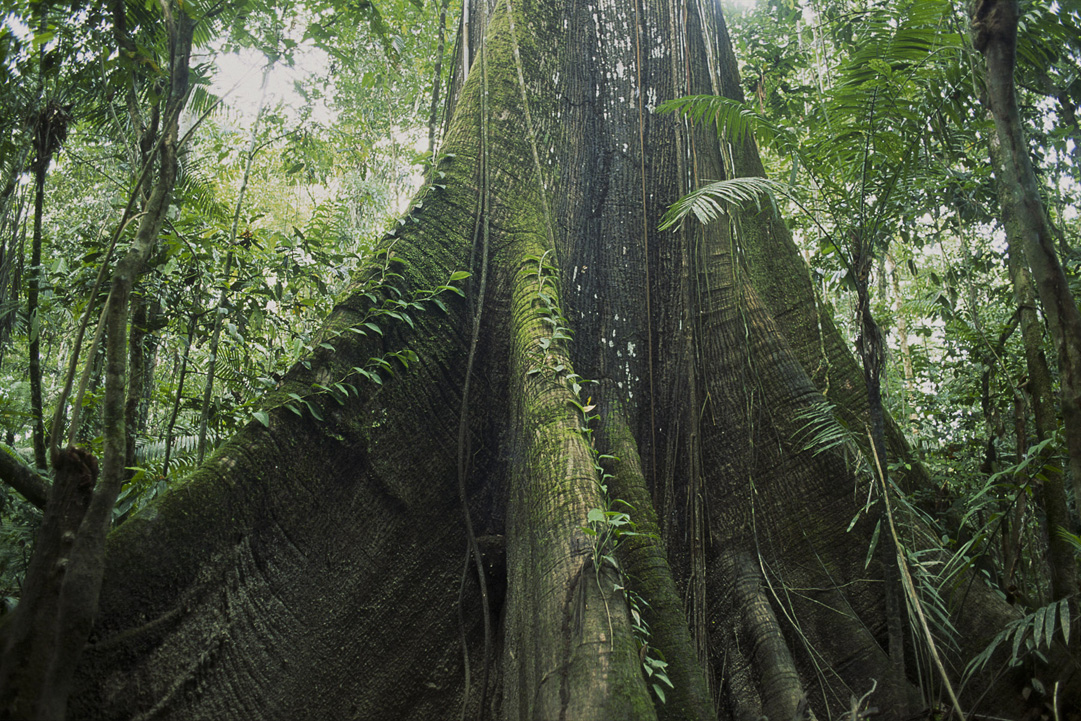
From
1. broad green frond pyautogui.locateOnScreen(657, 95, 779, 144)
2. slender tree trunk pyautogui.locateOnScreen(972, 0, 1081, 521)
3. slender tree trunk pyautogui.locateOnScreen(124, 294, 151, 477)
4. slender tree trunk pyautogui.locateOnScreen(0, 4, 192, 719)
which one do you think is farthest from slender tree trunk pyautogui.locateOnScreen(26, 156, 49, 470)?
slender tree trunk pyautogui.locateOnScreen(972, 0, 1081, 521)

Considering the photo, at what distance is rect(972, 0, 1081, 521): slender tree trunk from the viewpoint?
1.53 m

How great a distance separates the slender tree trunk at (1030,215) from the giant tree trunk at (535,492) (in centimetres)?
118

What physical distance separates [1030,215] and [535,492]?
1.51 metres

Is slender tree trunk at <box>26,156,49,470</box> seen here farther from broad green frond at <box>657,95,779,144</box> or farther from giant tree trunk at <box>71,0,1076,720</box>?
broad green frond at <box>657,95,779,144</box>

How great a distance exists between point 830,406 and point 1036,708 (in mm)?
1217

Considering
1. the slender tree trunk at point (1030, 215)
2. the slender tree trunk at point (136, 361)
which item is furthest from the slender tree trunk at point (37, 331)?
the slender tree trunk at point (1030, 215)

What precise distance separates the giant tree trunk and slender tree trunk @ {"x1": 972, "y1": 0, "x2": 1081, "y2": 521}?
1.18m

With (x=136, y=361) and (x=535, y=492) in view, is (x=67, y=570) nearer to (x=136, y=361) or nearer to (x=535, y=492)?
(x=535, y=492)

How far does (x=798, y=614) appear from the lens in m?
2.67

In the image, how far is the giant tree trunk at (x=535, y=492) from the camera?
6.36ft

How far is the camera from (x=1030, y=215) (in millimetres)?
1591

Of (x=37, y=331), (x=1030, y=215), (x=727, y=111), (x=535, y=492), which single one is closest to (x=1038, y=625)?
(x=1030, y=215)

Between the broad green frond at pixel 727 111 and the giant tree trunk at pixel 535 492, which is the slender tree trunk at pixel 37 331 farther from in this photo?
the broad green frond at pixel 727 111

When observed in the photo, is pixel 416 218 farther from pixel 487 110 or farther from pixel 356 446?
pixel 356 446
